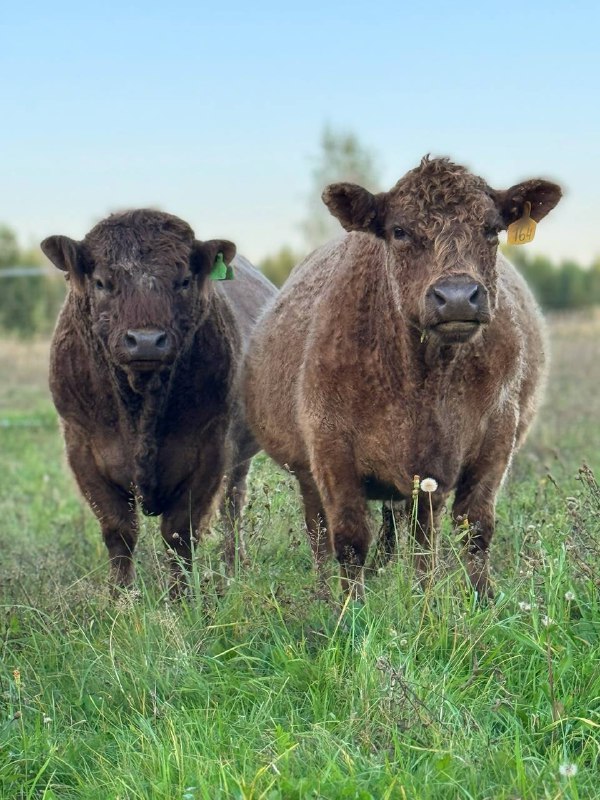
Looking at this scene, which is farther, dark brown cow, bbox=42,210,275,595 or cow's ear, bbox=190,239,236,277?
cow's ear, bbox=190,239,236,277

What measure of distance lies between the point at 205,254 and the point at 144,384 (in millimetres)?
891

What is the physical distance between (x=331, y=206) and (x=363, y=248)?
0.51m

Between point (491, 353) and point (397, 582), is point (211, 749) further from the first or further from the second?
point (491, 353)

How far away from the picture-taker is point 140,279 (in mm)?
6680

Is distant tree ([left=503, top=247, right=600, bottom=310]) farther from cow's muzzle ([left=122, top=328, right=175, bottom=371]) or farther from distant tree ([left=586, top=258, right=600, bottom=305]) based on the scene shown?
cow's muzzle ([left=122, top=328, right=175, bottom=371])

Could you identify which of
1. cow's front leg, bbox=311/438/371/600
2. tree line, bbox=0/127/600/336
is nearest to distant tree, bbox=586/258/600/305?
tree line, bbox=0/127/600/336

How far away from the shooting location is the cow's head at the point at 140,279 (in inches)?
257

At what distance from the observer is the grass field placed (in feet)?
12.9

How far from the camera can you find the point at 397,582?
512 cm

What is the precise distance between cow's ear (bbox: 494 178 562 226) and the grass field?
1444mm

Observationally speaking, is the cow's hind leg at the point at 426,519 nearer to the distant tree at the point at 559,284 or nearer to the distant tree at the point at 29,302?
the distant tree at the point at 29,302

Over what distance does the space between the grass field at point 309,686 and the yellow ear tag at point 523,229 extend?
1381mm

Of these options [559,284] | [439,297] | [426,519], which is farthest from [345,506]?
[559,284]

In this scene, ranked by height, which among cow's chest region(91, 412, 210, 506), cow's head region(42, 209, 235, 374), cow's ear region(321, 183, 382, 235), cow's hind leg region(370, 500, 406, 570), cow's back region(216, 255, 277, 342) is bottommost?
cow's hind leg region(370, 500, 406, 570)
